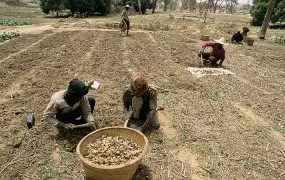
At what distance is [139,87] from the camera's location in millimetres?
3693

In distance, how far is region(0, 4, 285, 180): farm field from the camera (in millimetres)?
3604

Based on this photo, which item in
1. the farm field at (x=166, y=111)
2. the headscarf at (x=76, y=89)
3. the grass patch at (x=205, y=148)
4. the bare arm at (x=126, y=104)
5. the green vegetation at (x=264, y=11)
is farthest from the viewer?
the green vegetation at (x=264, y=11)

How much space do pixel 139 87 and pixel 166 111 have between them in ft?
5.62

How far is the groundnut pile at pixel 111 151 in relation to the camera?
9.88 ft

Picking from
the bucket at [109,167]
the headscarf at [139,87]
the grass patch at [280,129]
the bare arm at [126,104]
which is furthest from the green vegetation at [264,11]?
the bucket at [109,167]

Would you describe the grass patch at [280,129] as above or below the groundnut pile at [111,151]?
below

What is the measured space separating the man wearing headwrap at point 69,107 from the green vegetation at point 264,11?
22331mm

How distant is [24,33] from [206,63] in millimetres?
10063

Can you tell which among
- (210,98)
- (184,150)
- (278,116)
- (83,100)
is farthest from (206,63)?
(83,100)

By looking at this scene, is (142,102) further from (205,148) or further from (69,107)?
(205,148)

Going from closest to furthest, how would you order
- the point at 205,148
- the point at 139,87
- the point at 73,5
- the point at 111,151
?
the point at 111,151
the point at 139,87
the point at 205,148
the point at 73,5

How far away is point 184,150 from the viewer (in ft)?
13.2

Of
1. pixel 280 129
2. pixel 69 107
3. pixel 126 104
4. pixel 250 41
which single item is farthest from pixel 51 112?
pixel 250 41

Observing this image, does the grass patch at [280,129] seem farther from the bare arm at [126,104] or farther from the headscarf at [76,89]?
the headscarf at [76,89]
